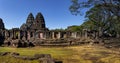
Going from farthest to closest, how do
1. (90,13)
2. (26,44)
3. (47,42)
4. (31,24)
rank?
(31,24) < (90,13) < (47,42) < (26,44)

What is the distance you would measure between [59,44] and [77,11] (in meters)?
6.74

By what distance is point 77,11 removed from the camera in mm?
30812

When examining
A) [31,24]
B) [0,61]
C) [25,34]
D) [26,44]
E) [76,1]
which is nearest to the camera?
[0,61]

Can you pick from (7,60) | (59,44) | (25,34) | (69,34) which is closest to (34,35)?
(25,34)

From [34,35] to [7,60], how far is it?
102 feet

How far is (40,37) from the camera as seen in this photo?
140 feet

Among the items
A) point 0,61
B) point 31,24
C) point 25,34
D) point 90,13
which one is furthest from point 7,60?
point 31,24

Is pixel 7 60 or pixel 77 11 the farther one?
pixel 77 11

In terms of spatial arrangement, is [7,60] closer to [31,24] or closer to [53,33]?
[53,33]

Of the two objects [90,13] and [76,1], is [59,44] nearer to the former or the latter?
[76,1]

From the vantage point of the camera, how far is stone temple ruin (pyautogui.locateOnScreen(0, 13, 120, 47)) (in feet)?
110

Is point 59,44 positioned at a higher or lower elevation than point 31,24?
lower

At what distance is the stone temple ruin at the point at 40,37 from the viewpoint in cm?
3344

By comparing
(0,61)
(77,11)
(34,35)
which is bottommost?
(0,61)
